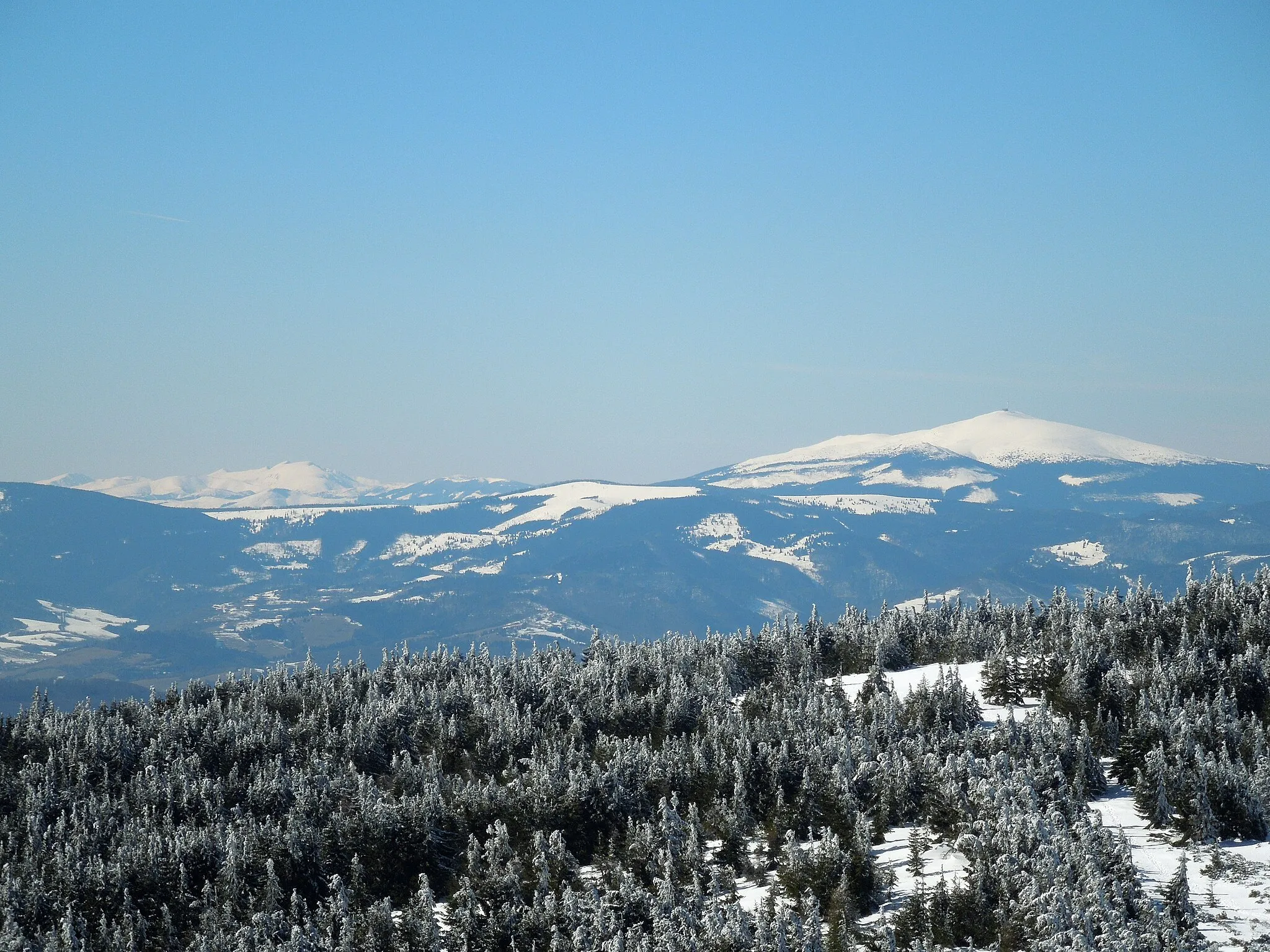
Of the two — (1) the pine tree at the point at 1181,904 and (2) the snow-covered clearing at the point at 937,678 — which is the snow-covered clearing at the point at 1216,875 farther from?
(2) the snow-covered clearing at the point at 937,678

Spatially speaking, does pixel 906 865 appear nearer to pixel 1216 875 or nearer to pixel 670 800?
pixel 1216 875

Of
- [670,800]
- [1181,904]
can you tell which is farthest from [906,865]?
[670,800]

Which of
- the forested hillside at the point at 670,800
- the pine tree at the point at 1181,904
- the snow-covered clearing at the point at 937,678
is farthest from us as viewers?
the snow-covered clearing at the point at 937,678

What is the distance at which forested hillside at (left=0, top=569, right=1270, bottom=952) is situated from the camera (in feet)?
230

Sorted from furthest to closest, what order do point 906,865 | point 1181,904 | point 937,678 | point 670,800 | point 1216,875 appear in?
point 937,678
point 670,800
point 906,865
point 1216,875
point 1181,904

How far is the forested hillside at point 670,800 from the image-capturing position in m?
70.2

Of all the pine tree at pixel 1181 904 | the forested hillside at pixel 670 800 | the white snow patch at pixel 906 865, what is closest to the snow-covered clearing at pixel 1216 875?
the pine tree at pixel 1181 904

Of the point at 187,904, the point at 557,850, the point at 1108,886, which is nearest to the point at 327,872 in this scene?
the point at 187,904

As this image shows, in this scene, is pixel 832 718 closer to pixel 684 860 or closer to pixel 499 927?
pixel 684 860

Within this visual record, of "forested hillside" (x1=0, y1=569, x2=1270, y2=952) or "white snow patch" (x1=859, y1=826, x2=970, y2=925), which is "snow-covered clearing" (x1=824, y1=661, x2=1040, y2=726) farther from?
"white snow patch" (x1=859, y1=826, x2=970, y2=925)

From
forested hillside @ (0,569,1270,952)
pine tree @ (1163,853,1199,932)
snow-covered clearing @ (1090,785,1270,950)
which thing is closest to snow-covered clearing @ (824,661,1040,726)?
forested hillside @ (0,569,1270,952)

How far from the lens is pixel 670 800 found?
327ft

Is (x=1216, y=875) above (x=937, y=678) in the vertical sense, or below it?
below

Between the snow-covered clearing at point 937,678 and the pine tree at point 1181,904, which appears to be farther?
the snow-covered clearing at point 937,678
